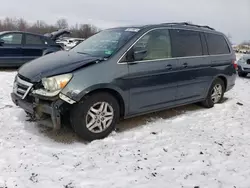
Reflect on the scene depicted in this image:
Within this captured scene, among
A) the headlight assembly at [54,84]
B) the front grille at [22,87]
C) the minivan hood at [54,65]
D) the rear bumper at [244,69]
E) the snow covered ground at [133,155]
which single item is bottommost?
the snow covered ground at [133,155]

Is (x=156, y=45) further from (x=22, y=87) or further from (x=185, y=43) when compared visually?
(x=22, y=87)

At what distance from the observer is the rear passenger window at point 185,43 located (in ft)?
15.9

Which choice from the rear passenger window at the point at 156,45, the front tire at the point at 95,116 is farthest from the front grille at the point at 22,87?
the rear passenger window at the point at 156,45

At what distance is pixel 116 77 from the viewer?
12.8ft

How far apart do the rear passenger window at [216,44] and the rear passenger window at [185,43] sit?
1.19 ft

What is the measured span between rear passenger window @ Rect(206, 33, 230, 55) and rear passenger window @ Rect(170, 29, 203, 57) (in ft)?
1.19

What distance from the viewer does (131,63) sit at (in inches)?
161

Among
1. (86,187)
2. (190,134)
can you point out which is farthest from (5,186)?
(190,134)

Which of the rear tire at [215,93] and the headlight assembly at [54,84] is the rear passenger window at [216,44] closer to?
the rear tire at [215,93]

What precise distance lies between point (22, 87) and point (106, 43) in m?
1.51

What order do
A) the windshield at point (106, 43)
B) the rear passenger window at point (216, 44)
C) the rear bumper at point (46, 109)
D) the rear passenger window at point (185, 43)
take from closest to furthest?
the rear bumper at point (46, 109)
the windshield at point (106, 43)
the rear passenger window at point (185, 43)
the rear passenger window at point (216, 44)

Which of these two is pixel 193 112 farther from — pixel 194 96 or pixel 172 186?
pixel 172 186

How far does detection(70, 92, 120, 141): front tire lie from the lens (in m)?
3.62

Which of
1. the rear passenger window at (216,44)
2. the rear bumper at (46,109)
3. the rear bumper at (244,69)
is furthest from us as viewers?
the rear bumper at (244,69)
